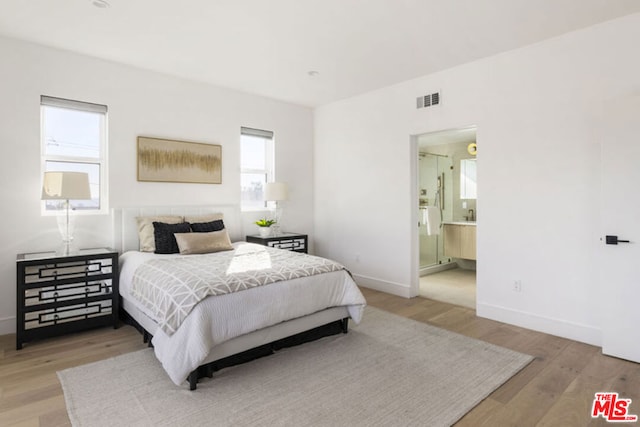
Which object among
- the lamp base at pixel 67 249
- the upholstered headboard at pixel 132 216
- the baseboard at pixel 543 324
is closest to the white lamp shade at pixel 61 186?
the lamp base at pixel 67 249

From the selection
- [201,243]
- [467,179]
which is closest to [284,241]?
[201,243]

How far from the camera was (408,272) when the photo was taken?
15.1 ft

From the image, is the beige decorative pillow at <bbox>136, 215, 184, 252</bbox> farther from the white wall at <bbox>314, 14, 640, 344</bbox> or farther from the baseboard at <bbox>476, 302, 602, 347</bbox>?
the baseboard at <bbox>476, 302, 602, 347</bbox>

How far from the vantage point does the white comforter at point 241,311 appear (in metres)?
2.30

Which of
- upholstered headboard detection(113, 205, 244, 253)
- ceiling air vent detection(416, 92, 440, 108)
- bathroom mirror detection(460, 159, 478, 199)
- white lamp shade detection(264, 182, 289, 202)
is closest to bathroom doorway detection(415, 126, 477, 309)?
bathroom mirror detection(460, 159, 478, 199)

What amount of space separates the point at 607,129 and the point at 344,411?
297 cm

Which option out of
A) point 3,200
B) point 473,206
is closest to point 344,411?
point 3,200

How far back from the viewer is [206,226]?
4.21 m

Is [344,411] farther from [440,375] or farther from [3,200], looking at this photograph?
[3,200]

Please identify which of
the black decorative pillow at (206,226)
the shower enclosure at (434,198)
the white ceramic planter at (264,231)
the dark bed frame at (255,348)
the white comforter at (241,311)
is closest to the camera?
the white comforter at (241,311)

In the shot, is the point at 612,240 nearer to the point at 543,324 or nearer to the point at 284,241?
the point at 543,324

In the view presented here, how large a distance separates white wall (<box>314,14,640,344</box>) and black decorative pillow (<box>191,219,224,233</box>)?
2.14 meters

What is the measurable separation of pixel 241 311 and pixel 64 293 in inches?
78.2

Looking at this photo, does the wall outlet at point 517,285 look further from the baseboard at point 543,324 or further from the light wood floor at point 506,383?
the light wood floor at point 506,383
